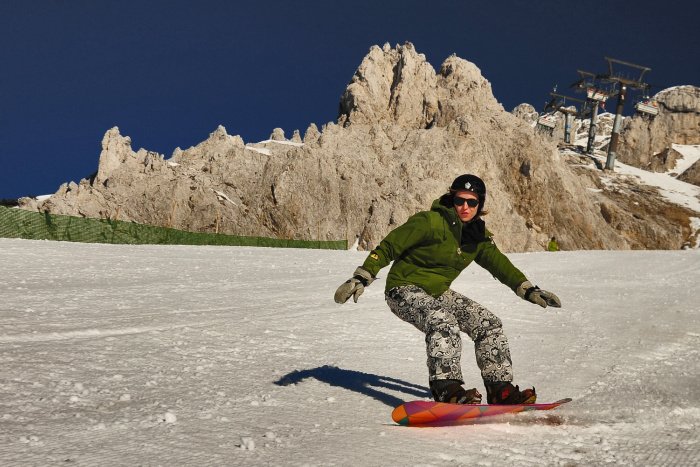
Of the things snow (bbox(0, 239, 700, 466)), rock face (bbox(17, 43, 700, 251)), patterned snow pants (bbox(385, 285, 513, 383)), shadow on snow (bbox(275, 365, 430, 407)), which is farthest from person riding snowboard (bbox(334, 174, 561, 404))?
rock face (bbox(17, 43, 700, 251))

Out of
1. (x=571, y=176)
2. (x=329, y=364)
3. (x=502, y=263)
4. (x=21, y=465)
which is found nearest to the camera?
(x=21, y=465)

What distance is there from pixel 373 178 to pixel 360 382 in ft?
226

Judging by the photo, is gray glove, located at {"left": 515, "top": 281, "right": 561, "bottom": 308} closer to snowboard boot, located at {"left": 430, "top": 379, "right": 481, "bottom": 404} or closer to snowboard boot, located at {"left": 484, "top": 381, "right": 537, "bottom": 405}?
snowboard boot, located at {"left": 484, "top": 381, "right": 537, "bottom": 405}

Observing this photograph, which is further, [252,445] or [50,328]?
[50,328]

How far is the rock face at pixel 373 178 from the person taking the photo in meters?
71.2

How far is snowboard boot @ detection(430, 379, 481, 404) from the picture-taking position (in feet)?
13.8

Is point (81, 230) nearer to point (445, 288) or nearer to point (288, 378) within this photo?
point (288, 378)

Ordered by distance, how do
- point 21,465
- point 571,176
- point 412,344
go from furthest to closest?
point 571,176 → point 412,344 → point 21,465

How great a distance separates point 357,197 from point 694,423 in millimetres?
67435

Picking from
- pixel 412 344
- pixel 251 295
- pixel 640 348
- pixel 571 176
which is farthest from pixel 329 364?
pixel 571 176

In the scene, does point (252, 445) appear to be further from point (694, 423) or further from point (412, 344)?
point (412, 344)

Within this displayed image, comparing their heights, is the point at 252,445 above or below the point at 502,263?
below

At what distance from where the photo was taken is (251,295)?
41.8 feet

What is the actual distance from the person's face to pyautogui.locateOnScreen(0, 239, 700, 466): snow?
1785 mm
